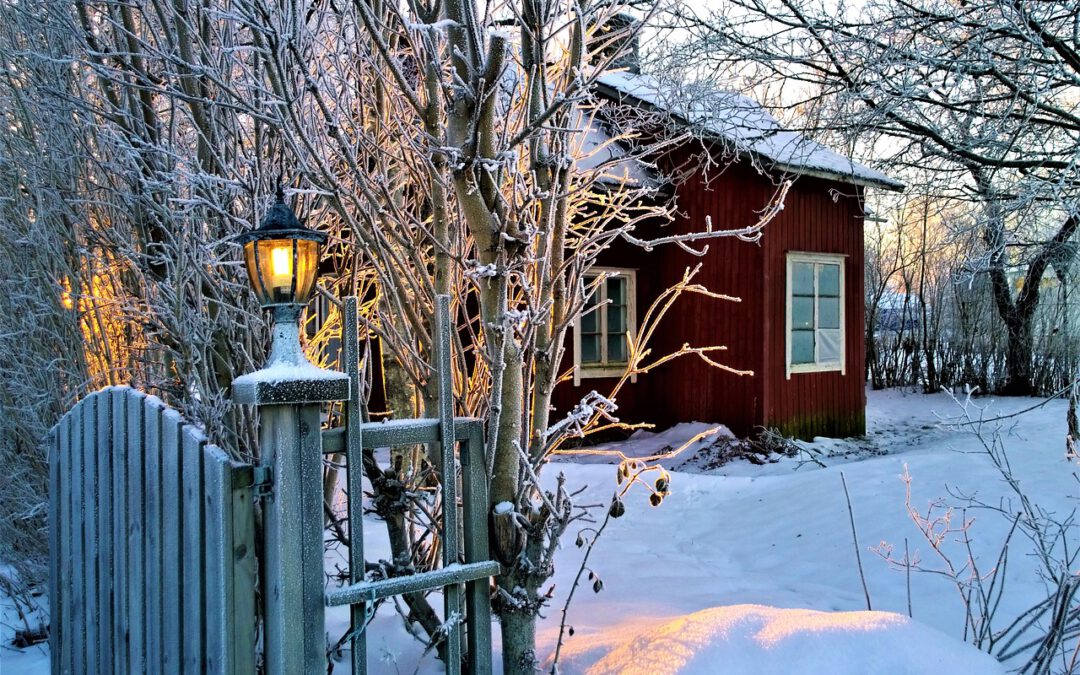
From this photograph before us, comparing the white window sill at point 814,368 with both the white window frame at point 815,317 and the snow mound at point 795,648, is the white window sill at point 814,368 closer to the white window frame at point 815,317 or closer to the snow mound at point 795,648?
the white window frame at point 815,317

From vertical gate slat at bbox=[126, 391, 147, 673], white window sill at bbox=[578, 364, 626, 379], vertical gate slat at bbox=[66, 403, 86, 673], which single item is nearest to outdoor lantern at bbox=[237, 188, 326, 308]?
vertical gate slat at bbox=[126, 391, 147, 673]

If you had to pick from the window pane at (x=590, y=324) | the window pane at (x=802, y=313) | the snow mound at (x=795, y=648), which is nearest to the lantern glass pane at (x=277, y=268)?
the snow mound at (x=795, y=648)

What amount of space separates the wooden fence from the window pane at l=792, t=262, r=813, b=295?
10.2 metres

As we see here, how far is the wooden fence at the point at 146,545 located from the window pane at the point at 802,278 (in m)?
10.2

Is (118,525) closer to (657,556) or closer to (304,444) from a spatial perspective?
(304,444)

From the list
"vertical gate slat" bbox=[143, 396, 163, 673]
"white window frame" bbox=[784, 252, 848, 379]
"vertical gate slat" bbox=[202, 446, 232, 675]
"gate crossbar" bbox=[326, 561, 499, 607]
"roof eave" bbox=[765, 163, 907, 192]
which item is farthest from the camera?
"white window frame" bbox=[784, 252, 848, 379]

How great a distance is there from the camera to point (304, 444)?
202 centimetres

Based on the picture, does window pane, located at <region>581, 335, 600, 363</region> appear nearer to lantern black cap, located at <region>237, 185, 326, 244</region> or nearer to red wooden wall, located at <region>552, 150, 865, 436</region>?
red wooden wall, located at <region>552, 150, 865, 436</region>

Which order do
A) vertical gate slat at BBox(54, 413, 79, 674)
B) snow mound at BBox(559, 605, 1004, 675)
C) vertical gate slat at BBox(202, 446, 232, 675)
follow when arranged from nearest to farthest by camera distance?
vertical gate slat at BBox(202, 446, 232, 675) → snow mound at BBox(559, 605, 1004, 675) → vertical gate slat at BBox(54, 413, 79, 674)

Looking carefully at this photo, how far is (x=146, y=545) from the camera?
7.63 feet

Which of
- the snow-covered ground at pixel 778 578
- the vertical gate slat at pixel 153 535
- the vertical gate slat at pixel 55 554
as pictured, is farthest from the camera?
the vertical gate slat at pixel 55 554

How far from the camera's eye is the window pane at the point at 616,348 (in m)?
11.8

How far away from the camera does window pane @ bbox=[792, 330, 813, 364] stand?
11508 millimetres

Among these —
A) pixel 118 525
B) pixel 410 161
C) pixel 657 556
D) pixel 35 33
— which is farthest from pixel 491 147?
pixel 657 556
